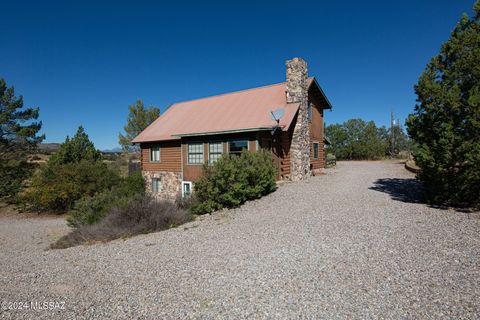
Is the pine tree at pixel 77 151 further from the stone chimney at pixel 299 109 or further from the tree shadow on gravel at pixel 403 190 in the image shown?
the tree shadow on gravel at pixel 403 190

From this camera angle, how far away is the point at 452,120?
7.81 meters

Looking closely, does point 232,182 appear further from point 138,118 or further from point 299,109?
point 138,118

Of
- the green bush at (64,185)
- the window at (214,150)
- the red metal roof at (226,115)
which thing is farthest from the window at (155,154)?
the window at (214,150)

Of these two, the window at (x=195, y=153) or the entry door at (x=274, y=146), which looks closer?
the entry door at (x=274, y=146)

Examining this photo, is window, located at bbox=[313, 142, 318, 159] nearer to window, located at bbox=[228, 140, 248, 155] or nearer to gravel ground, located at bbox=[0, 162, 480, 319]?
window, located at bbox=[228, 140, 248, 155]

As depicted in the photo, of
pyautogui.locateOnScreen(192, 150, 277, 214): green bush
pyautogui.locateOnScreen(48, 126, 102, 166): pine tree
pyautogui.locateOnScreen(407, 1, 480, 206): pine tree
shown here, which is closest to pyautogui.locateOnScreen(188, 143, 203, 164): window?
pyautogui.locateOnScreen(192, 150, 277, 214): green bush

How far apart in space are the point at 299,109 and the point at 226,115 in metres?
4.73

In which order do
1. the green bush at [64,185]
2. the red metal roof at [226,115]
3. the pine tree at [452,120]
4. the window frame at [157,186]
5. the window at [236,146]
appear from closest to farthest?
1. the pine tree at [452,120]
2. the window at [236,146]
3. the red metal roof at [226,115]
4. the green bush at [64,185]
5. the window frame at [157,186]

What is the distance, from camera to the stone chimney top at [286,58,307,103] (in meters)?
15.5

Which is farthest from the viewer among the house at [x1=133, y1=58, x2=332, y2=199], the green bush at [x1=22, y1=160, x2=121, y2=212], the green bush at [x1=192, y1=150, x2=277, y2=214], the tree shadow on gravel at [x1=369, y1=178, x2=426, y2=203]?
the green bush at [x1=22, y1=160, x2=121, y2=212]

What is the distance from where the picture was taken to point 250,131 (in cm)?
1377

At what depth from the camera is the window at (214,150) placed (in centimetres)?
1515

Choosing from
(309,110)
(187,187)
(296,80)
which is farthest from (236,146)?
(309,110)

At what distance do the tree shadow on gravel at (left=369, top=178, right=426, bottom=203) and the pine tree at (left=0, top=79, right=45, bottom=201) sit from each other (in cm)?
2618
